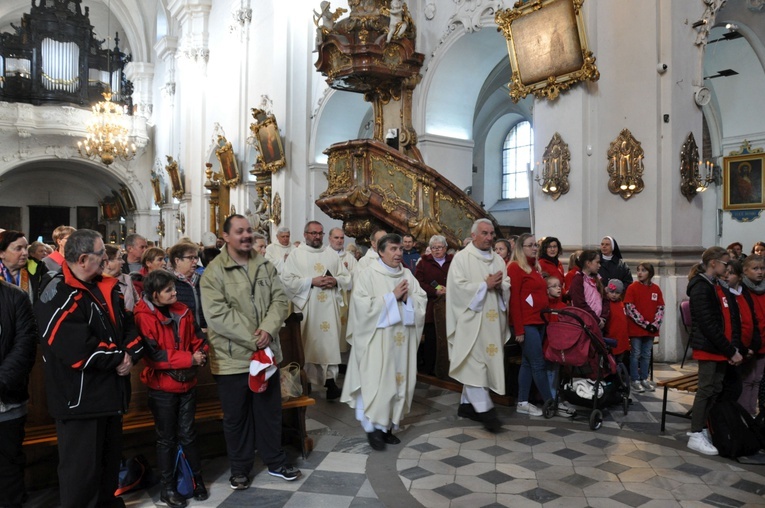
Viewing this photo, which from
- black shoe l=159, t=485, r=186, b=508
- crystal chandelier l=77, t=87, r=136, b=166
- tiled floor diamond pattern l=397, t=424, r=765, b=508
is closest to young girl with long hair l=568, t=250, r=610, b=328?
tiled floor diamond pattern l=397, t=424, r=765, b=508

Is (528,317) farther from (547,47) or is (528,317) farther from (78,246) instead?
(547,47)

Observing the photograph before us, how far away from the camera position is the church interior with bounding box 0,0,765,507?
4.47 metres

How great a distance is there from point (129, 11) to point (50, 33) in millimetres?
3994

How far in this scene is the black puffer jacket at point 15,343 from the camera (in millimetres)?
3391

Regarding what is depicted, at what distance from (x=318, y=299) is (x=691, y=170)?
5.41m

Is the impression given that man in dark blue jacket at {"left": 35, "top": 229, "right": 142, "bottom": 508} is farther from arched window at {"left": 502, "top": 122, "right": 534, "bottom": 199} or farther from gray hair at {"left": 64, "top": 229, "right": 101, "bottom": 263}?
arched window at {"left": 502, "top": 122, "right": 534, "bottom": 199}

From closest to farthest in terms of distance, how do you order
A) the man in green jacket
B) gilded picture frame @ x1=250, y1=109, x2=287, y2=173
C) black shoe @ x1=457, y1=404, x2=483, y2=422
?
the man in green jacket, black shoe @ x1=457, y1=404, x2=483, y2=422, gilded picture frame @ x1=250, y1=109, x2=287, y2=173

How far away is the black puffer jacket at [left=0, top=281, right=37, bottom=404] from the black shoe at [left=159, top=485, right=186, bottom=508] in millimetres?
980

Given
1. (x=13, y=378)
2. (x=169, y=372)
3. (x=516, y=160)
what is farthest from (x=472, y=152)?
(x=13, y=378)

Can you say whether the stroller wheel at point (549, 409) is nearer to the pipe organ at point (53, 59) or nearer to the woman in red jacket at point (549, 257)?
the woman in red jacket at point (549, 257)

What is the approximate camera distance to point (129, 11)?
29.0m

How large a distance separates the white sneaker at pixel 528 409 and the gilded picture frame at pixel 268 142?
429 inches

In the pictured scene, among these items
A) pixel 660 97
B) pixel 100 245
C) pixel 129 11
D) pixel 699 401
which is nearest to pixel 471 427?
pixel 699 401

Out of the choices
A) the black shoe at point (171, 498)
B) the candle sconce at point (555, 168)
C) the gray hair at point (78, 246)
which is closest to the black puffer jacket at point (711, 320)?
the black shoe at point (171, 498)
